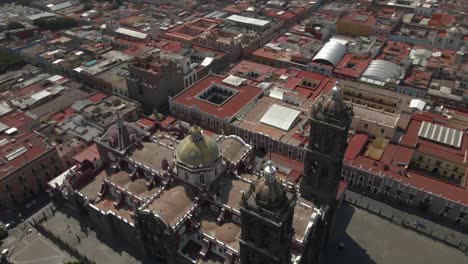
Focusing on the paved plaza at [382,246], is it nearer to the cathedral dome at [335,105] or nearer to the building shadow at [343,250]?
the building shadow at [343,250]

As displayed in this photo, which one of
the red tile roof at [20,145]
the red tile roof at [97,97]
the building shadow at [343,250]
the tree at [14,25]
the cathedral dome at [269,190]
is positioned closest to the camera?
the cathedral dome at [269,190]

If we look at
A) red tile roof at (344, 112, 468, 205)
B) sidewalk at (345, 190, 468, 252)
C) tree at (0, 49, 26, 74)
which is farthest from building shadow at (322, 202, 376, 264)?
tree at (0, 49, 26, 74)

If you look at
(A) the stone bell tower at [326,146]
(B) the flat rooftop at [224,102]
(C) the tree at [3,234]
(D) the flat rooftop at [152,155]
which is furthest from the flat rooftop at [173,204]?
(B) the flat rooftop at [224,102]

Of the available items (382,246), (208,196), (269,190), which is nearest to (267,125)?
(208,196)

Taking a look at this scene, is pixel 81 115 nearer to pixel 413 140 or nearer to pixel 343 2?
pixel 413 140

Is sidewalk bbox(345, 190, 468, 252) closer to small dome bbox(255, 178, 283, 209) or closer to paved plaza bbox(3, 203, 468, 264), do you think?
paved plaza bbox(3, 203, 468, 264)

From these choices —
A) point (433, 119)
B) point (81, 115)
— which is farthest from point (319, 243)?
point (81, 115)

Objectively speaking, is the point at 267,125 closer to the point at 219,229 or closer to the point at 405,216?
the point at 405,216
